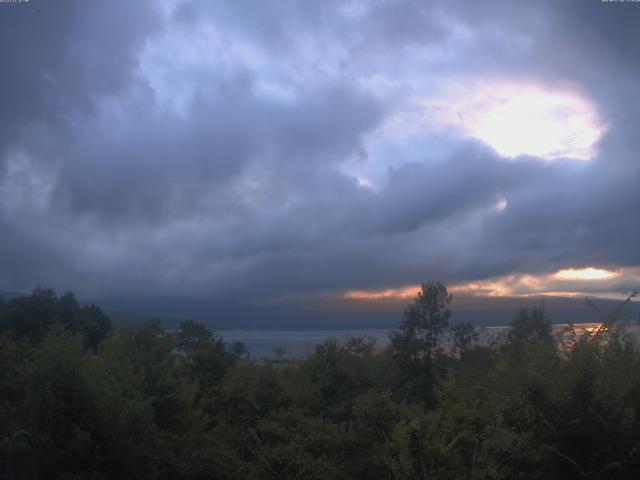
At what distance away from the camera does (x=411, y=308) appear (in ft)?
111

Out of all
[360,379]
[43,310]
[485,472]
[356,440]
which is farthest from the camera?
[43,310]

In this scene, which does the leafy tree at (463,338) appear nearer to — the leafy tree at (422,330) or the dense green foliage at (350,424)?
the leafy tree at (422,330)

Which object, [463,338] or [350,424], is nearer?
[350,424]

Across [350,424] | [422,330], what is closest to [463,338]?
[422,330]

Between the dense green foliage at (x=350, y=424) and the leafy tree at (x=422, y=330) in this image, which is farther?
the leafy tree at (x=422, y=330)

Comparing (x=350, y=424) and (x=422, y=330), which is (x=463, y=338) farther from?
(x=350, y=424)

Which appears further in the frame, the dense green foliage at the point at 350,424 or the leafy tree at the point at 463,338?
the leafy tree at the point at 463,338

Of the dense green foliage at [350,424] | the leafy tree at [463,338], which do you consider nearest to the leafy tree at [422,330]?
the leafy tree at [463,338]

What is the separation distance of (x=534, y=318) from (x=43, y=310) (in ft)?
91.0

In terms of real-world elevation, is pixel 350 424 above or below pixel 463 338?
below

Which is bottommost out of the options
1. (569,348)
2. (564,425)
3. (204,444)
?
(204,444)

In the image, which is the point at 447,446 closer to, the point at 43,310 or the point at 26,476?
the point at 26,476

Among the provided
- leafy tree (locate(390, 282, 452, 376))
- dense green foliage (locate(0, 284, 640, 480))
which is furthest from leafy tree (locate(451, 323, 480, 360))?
dense green foliage (locate(0, 284, 640, 480))

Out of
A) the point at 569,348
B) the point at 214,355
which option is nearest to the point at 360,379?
the point at 214,355
